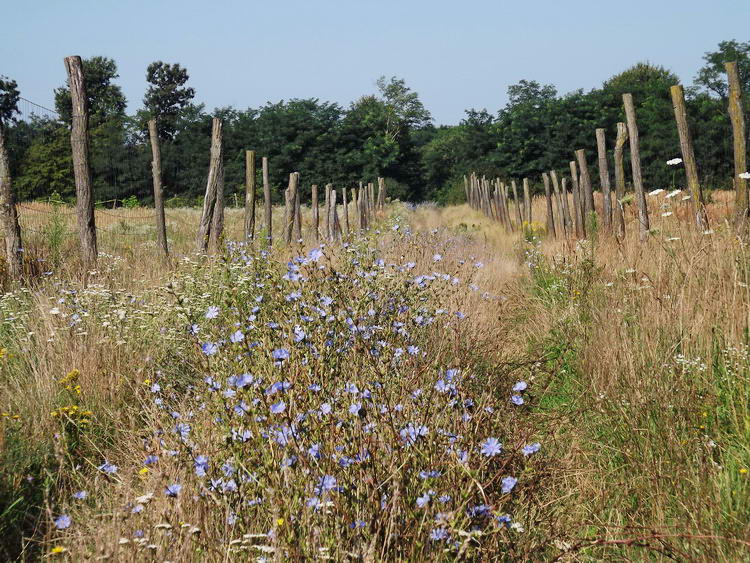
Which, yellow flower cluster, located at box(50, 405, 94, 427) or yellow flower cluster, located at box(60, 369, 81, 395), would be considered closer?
yellow flower cluster, located at box(50, 405, 94, 427)

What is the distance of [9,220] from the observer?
7.84 meters

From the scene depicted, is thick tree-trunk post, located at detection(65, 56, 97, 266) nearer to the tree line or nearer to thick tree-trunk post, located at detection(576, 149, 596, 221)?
thick tree-trunk post, located at detection(576, 149, 596, 221)

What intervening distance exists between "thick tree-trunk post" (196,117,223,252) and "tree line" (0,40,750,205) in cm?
2279

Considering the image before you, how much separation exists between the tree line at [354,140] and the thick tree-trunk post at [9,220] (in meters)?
23.7

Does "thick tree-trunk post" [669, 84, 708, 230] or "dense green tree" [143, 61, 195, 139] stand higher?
"dense green tree" [143, 61, 195, 139]

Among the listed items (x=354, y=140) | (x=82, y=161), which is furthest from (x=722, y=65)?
(x=82, y=161)

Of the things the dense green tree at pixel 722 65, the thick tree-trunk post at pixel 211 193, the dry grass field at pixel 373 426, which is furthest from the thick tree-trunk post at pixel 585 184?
the dense green tree at pixel 722 65

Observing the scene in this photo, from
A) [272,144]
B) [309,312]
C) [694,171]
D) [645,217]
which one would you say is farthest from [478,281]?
[272,144]

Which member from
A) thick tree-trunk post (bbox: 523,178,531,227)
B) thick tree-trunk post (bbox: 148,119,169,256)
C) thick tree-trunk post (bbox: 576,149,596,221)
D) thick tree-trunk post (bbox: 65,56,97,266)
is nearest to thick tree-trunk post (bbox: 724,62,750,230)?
thick tree-trunk post (bbox: 576,149,596,221)

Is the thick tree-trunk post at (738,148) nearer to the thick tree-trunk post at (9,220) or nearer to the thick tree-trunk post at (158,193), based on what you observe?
the thick tree-trunk post at (9,220)

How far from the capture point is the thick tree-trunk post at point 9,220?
7.73 meters

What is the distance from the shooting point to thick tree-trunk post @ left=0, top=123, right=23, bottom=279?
25.4 feet

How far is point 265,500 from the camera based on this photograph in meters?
2.28

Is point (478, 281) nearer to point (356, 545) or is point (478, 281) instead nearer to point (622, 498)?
point (622, 498)
